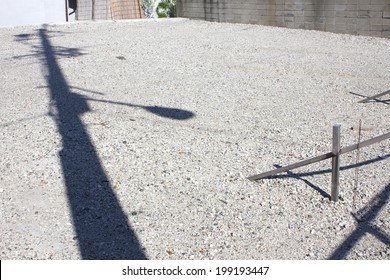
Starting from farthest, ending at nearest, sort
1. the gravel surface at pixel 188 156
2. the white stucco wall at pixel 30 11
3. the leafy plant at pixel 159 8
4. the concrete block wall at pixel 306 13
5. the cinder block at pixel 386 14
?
the leafy plant at pixel 159 8
the white stucco wall at pixel 30 11
the concrete block wall at pixel 306 13
the cinder block at pixel 386 14
the gravel surface at pixel 188 156

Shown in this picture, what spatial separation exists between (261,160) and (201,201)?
3.41ft

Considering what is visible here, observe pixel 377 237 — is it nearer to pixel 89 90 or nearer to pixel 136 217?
pixel 136 217

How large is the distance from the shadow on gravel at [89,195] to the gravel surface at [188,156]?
0.01 meters

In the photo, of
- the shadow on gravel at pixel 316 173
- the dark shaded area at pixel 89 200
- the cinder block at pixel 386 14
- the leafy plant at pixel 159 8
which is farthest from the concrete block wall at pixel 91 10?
the shadow on gravel at pixel 316 173

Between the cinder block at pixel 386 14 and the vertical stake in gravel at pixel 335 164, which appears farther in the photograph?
the cinder block at pixel 386 14

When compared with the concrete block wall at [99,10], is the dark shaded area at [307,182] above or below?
below

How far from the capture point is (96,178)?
15.3 feet

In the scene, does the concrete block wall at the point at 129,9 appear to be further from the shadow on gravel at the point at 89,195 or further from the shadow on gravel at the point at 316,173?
the shadow on gravel at the point at 316,173

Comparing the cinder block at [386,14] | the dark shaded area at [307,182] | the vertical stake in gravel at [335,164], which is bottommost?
the dark shaded area at [307,182]

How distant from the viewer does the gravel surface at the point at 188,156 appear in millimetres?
3693

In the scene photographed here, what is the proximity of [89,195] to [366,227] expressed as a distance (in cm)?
215

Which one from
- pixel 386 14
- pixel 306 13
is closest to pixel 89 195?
pixel 386 14

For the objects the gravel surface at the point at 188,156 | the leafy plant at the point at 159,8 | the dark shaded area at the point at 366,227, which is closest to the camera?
the dark shaded area at the point at 366,227

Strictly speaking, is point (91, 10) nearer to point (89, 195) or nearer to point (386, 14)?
point (386, 14)
